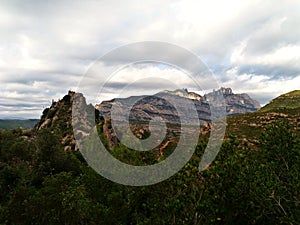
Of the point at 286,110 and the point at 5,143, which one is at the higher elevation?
the point at 286,110

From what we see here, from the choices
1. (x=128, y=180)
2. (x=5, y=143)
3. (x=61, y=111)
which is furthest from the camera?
(x=61, y=111)

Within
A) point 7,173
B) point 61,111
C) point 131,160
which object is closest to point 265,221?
point 131,160

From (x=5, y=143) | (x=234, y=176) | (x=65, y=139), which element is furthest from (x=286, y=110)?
(x=234, y=176)

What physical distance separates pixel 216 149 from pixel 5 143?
3591 inches

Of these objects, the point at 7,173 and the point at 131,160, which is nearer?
the point at 131,160

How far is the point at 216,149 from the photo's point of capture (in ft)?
92.8

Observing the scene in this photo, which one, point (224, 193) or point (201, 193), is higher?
point (201, 193)

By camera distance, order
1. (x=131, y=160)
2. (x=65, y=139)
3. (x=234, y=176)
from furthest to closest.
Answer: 1. (x=65, y=139)
2. (x=131, y=160)
3. (x=234, y=176)

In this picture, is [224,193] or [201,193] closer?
[201,193]

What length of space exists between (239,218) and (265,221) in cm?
234

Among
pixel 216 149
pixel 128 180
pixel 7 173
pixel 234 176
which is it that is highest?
pixel 216 149

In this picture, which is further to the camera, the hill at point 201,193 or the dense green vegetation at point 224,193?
the hill at point 201,193

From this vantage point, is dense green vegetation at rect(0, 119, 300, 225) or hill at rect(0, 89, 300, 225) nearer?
dense green vegetation at rect(0, 119, 300, 225)

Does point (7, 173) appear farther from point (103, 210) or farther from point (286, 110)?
point (286, 110)
